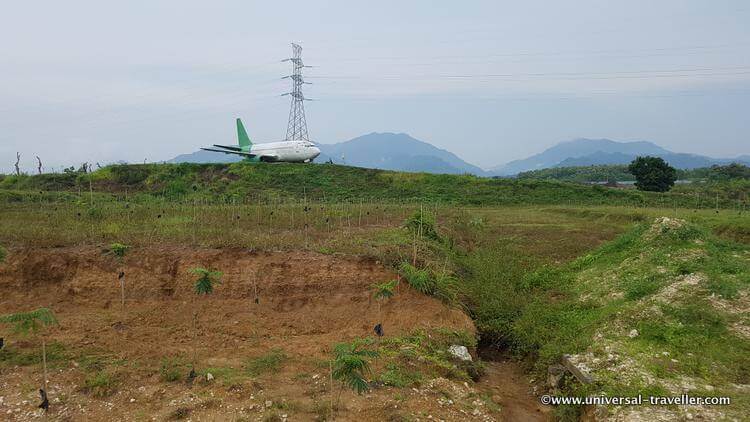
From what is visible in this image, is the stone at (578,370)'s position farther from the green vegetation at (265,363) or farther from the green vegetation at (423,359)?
the green vegetation at (265,363)

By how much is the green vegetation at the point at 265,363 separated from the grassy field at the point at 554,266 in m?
1.69

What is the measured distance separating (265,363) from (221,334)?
5.40 feet

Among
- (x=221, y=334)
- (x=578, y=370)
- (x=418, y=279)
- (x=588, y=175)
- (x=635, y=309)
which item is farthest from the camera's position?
(x=588, y=175)

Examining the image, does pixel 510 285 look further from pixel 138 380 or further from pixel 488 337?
pixel 138 380

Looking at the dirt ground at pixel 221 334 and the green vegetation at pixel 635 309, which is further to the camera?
the green vegetation at pixel 635 309

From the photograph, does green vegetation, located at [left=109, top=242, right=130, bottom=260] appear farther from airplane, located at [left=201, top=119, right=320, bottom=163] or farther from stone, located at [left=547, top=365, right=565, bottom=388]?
airplane, located at [left=201, top=119, right=320, bottom=163]

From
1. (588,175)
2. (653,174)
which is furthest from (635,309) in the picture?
(588,175)

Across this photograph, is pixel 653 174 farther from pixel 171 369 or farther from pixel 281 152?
pixel 171 369

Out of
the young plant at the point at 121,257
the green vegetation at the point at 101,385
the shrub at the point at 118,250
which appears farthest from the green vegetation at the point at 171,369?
the shrub at the point at 118,250

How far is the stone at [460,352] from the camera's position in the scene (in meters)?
7.34

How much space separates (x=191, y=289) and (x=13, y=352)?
2897 mm

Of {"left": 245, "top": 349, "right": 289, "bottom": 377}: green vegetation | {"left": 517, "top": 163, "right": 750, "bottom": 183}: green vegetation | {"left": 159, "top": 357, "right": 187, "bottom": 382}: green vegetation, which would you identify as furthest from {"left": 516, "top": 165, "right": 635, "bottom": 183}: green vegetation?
{"left": 159, "top": 357, "right": 187, "bottom": 382}: green vegetation

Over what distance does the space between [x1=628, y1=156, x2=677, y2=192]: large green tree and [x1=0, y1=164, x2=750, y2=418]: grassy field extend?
47.8ft

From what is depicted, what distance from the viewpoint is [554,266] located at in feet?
40.8
